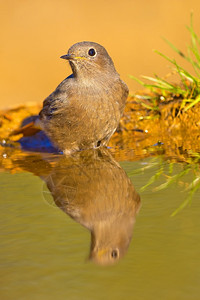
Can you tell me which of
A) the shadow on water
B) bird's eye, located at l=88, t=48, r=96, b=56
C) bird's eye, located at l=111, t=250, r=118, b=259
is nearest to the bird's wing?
bird's eye, located at l=88, t=48, r=96, b=56

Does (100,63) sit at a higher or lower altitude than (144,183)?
higher

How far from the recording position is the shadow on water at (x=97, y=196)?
8.70ft

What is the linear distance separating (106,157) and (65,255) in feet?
8.65

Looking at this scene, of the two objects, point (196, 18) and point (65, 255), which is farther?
point (196, 18)

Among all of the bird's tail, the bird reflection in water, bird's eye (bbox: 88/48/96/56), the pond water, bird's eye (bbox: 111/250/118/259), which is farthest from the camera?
the bird's tail

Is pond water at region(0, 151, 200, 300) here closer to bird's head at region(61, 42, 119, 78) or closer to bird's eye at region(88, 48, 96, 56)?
bird's head at region(61, 42, 119, 78)

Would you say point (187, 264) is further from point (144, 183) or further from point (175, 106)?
point (175, 106)

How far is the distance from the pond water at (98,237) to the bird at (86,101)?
114 centimetres

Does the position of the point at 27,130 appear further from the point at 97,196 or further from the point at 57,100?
the point at 97,196

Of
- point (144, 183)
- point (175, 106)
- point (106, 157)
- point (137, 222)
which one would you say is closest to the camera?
point (137, 222)

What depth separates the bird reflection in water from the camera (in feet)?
8.62

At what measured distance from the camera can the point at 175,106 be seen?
6.29m

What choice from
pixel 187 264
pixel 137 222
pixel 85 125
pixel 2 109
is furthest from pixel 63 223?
pixel 2 109

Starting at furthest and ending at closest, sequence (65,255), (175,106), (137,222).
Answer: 1. (175,106)
2. (137,222)
3. (65,255)
